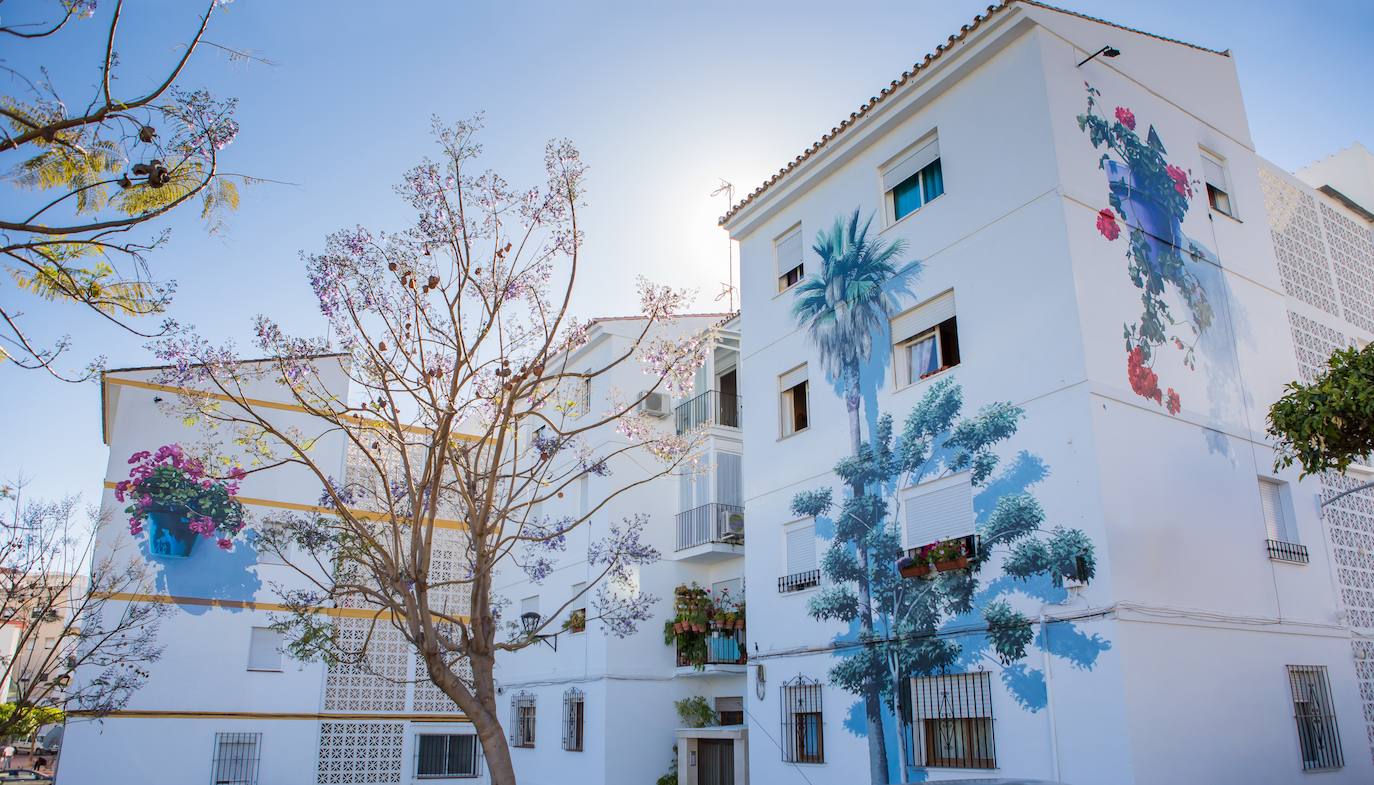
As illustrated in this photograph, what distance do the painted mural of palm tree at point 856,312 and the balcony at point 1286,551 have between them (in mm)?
5121

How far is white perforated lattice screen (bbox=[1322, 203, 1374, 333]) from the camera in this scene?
16516 mm

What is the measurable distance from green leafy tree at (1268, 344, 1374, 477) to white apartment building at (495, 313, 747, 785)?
10214 mm

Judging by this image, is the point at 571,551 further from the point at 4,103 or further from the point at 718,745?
the point at 4,103

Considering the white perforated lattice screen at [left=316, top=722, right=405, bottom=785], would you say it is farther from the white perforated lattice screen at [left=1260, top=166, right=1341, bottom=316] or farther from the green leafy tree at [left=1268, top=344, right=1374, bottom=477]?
the white perforated lattice screen at [left=1260, top=166, right=1341, bottom=316]

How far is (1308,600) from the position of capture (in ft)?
42.3

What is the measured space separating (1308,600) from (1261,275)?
4855 mm

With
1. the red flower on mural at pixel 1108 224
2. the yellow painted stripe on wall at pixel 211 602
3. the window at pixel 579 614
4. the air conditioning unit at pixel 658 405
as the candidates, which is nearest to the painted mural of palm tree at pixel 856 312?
the red flower on mural at pixel 1108 224

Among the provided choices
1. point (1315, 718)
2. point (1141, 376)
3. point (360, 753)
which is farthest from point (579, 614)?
point (1315, 718)

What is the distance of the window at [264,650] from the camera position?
2423 cm

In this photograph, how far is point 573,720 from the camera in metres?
21.6

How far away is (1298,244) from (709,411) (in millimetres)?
11301

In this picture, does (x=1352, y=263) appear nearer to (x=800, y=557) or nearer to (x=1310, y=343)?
(x=1310, y=343)

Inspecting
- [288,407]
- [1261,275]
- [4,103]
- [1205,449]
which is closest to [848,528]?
[1205,449]

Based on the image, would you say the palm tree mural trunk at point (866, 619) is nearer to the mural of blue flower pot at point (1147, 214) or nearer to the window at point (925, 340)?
the window at point (925, 340)
